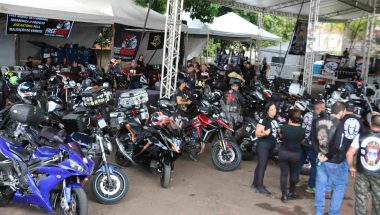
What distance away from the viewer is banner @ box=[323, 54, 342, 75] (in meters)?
20.5

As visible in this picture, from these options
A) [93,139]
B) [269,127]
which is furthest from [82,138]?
[269,127]

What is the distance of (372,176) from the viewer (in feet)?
15.5

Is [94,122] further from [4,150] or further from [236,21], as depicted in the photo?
[236,21]

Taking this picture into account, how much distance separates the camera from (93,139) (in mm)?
5438

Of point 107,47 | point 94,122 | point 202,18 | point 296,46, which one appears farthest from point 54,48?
point 296,46

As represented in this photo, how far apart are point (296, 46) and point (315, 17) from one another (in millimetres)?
4497

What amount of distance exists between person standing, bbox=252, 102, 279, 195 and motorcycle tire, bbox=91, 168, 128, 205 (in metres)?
2.15

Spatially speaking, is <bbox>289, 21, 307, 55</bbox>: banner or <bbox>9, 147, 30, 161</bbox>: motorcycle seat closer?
<bbox>9, 147, 30, 161</bbox>: motorcycle seat

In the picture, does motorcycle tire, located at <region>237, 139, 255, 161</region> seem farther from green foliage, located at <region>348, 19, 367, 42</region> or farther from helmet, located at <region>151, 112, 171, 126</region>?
green foliage, located at <region>348, 19, 367, 42</region>

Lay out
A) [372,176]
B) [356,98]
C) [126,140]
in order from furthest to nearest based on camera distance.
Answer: [356,98]
[126,140]
[372,176]

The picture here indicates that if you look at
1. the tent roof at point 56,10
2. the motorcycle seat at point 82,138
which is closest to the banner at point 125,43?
the tent roof at point 56,10

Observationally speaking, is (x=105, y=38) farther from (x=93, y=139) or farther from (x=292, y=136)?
(x=292, y=136)

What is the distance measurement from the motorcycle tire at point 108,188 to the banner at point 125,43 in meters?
9.40

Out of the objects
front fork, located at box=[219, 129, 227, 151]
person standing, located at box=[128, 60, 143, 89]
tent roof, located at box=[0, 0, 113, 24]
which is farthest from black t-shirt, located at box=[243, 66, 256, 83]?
front fork, located at box=[219, 129, 227, 151]
